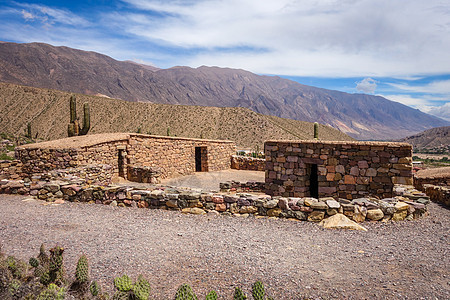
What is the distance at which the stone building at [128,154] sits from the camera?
11.3 metres

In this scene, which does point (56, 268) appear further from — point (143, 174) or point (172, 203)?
point (143, 174)

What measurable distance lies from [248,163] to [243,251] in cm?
1573

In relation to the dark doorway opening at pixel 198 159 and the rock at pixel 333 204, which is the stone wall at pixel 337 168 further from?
the dark doorway opening at pixel 198 159

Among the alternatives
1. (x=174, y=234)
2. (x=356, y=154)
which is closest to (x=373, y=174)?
(x=356, y=154)

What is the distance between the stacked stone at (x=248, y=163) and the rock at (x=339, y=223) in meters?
13.4

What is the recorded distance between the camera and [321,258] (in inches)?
165

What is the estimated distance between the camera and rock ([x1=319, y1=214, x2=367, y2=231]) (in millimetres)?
5379

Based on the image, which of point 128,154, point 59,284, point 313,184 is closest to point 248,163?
point 128,154

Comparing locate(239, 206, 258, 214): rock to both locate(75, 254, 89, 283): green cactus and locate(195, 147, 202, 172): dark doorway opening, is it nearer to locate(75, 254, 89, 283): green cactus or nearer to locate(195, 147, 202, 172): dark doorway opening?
locate(75, 254, 89, 283): green cactus

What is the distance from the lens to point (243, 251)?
437 cm

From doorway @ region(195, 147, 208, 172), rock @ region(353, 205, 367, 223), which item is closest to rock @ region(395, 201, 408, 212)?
rock @ region(353, 205, 367, 223)

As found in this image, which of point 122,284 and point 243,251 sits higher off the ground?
point 122,284

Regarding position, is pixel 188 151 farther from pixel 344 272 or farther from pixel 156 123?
pixel 156 123

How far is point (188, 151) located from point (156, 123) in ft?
138
